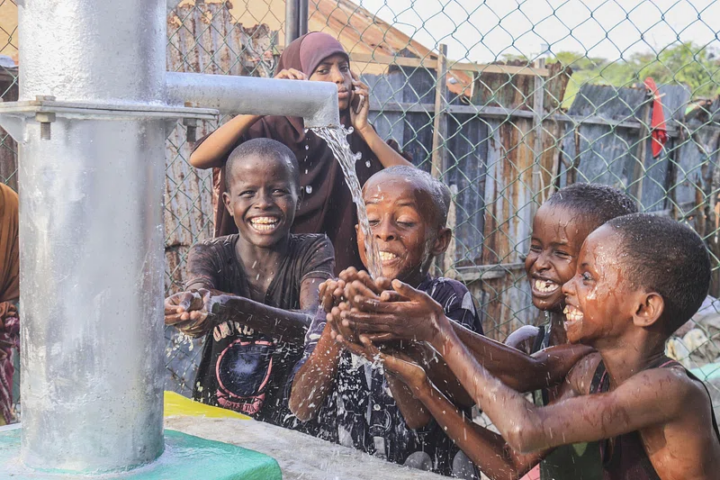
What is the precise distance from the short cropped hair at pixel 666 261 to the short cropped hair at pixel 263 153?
55.4 inches

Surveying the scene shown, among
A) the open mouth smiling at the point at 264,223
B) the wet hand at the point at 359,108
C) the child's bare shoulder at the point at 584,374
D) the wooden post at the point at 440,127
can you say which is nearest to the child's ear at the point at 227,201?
the open mouth smiling at the point at 264,223

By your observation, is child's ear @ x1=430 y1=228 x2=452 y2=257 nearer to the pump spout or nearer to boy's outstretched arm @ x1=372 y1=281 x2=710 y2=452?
boy's outstretched arm @ x1=372 y1=281 x2=710 y2=452

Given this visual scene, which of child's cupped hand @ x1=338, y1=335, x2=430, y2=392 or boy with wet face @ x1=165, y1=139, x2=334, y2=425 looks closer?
child's cupped hand @ x1=338, y1=335, x2=430, y2=392

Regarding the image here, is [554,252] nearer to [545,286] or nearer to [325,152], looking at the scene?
[545,286]

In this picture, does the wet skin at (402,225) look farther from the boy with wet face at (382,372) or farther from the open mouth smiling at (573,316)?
the open mouth smiling at (573,316)

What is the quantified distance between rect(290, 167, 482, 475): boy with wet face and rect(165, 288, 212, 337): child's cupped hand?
1.08ft

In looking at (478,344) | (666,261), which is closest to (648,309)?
(666,261)

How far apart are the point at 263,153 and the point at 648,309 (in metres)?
1.54

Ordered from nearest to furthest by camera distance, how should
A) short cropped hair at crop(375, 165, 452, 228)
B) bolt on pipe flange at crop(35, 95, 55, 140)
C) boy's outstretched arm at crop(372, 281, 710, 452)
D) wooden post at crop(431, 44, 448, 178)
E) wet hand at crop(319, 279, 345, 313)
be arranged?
bolt on pipe flange at crop(35, 95, 55, 140), boy's outstretched arm at crop(372, 281, 710, 452), wet hand at crop(319, 279, 345, 313), short cropped hair at crop(375, 165, 452, 228), wooden post at crop(431, 44, 448, 178)

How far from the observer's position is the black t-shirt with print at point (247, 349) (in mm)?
Result: 2596

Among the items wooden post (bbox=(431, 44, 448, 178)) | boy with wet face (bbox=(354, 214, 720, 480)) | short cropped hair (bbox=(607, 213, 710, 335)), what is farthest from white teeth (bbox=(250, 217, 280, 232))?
wooden post (bbox=(431, 44, 448, 178))

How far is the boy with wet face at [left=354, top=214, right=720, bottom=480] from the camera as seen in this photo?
61.6 inches

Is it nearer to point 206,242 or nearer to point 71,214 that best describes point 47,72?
point 71,214

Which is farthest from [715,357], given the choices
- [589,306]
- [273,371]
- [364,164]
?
[589,306]
